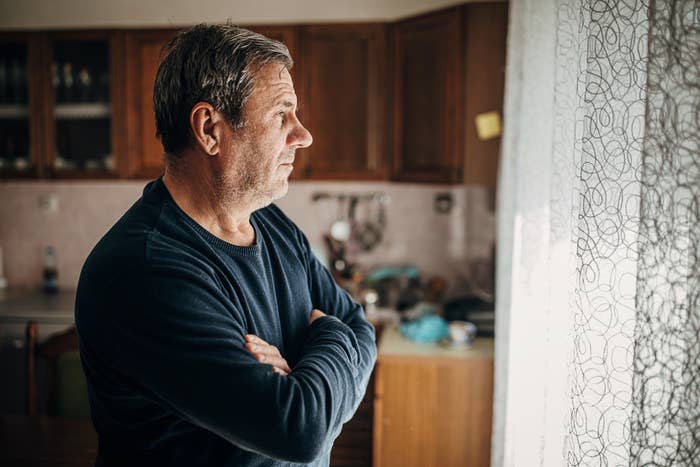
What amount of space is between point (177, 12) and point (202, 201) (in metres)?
2.24

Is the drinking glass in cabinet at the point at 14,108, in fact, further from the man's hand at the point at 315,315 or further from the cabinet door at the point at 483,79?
the man's hand at the point at 315,315

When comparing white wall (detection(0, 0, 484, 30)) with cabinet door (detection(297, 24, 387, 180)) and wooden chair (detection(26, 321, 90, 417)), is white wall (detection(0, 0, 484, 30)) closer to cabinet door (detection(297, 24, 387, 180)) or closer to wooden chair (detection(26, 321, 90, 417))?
cabinet door (detection(297, 24, 387, 180))

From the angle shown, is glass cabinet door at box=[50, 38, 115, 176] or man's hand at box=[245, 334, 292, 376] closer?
man's hand at box=[245, 334, 292, 376]

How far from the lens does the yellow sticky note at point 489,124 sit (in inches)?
94.1

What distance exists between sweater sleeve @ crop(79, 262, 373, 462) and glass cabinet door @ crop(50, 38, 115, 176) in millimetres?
2364

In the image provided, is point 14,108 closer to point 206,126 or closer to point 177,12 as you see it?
point 177,12

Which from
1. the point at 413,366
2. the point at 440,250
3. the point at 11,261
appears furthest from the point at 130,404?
the point at 11,261

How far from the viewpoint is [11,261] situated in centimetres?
337

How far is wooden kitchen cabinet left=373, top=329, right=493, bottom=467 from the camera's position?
2.23m

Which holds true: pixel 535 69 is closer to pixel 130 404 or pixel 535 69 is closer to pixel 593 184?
Answer: pixel 593 184

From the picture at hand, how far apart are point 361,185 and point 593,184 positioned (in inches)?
85.9

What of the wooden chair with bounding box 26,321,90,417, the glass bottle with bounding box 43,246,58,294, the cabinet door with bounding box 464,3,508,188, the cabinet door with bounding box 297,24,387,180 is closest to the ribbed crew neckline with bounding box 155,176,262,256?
the wooden chair with bounding box 26,321,90,417

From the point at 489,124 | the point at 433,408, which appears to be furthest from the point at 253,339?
the point at 489,124

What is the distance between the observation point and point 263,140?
1.01 meters
